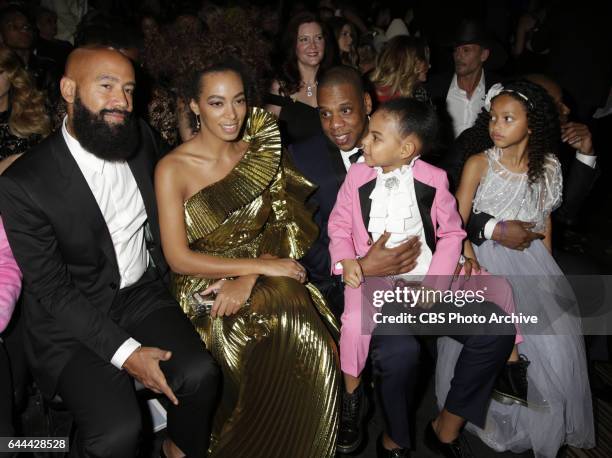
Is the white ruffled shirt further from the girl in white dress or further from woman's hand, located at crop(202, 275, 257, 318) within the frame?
woman's hand, located at crop(202, 275, 257, 318)

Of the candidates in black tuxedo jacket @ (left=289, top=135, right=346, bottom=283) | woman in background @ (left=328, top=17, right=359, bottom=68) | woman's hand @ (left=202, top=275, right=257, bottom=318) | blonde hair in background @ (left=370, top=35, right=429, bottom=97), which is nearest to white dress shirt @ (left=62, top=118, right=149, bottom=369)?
woman's hand @ (left=202, top=275, right=257, bottom=318)

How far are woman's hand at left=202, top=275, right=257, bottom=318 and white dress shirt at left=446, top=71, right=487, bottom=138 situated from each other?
8.11ft

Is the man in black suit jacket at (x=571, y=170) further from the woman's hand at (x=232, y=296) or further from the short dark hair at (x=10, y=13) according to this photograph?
the short dark hair at (x=10, y=13)

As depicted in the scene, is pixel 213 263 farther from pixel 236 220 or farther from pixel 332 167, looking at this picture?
pixel 332 167

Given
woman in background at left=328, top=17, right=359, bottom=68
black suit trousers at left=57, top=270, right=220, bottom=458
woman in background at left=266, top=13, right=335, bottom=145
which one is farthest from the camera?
woman in background at left=328, top=17, right=359, bottom=68

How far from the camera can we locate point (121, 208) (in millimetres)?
2240

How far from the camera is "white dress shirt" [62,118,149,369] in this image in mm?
2121

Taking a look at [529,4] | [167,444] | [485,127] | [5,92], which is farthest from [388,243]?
[529,4]

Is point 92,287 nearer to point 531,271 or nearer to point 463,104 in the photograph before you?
point 531,271

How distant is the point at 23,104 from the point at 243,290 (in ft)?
4.96

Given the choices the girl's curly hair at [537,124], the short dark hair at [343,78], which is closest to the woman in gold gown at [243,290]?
the short dark hair at [343,78]

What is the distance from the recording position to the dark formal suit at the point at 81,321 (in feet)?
6.39

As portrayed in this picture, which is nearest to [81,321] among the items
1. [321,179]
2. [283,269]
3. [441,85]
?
[283,269]

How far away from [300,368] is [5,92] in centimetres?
201
